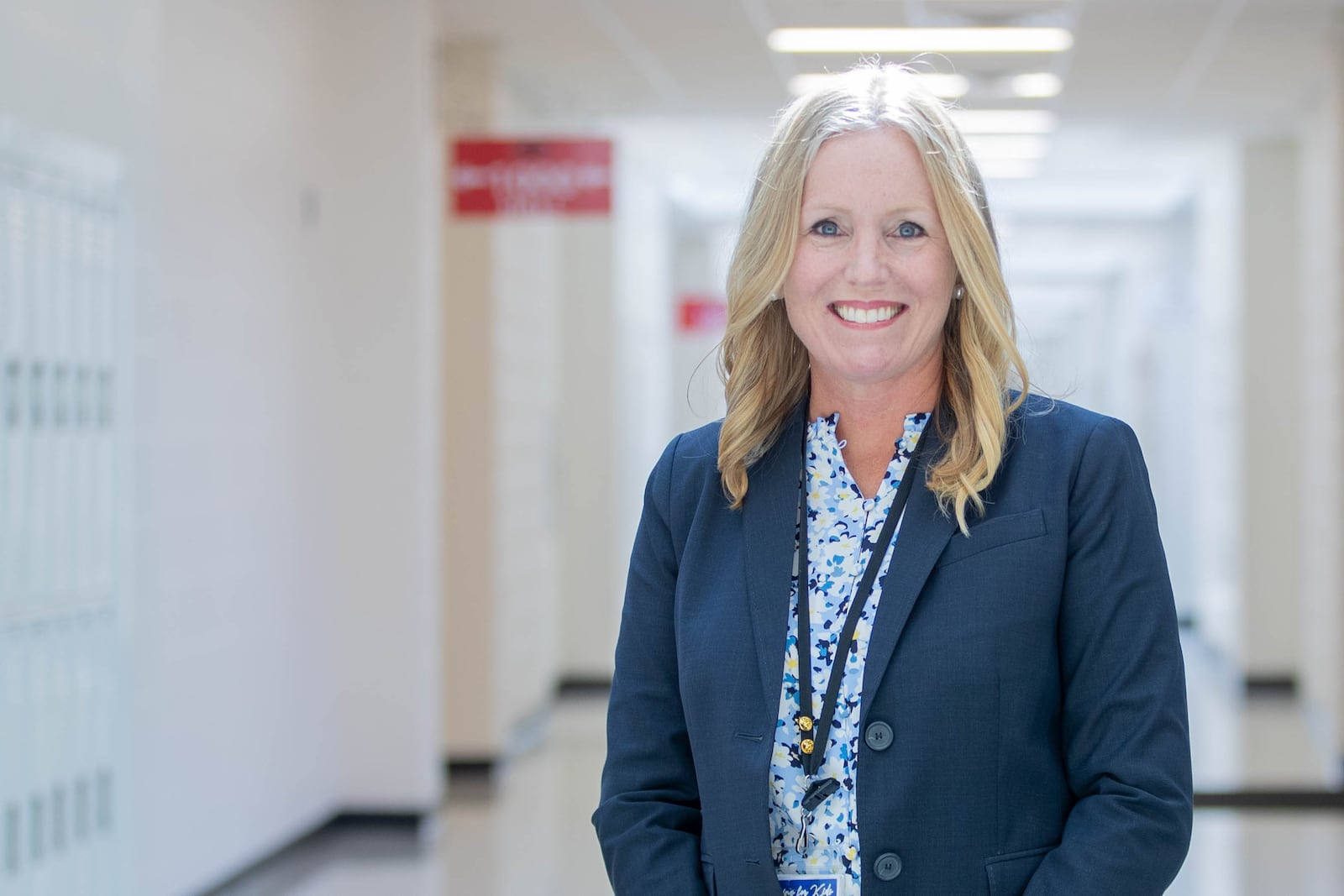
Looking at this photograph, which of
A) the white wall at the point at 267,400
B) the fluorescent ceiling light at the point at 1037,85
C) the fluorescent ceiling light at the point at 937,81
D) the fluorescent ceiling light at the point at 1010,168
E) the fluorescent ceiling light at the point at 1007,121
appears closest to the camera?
the white wall at the point at 267,400

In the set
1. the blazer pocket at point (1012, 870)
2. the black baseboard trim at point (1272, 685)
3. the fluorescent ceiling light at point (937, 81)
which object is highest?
the fluorescent ceiling light at point (937, 81)

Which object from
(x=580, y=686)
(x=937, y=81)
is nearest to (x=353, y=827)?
(x=580, y=686)

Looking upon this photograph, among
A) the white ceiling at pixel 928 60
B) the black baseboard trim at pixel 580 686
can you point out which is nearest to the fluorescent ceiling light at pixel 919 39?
the white ceiling at pixel 928 60

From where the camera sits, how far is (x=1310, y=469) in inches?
341

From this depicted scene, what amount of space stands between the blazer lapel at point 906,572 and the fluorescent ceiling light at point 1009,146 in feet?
27.8

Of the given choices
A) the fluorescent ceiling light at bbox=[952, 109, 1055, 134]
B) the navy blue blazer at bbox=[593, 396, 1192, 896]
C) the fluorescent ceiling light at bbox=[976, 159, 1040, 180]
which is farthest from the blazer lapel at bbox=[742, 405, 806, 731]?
the fluorescent ceiling light at bbox=[976, 159, 1040, 180]

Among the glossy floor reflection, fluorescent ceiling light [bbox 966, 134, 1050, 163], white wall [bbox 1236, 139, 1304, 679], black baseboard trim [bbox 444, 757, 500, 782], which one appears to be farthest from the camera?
white wall [bbox 1236, 139, 1304, 679]

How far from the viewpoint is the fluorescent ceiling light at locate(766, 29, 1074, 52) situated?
22.7 feet

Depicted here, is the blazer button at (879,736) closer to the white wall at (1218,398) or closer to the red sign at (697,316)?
the white wall at (1218,398)

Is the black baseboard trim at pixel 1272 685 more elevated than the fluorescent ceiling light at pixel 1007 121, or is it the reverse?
the fluorescent ceiling light at pixel 1007 121

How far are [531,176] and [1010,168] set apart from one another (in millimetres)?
5884

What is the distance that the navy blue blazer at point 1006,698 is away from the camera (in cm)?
138

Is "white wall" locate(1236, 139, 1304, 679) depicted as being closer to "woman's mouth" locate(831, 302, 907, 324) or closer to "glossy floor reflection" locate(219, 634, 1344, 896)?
"glossy floor reflection" locate(219, 634, 1344, 896)

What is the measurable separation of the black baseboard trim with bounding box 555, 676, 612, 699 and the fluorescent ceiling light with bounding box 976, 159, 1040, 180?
4556 millimetres
